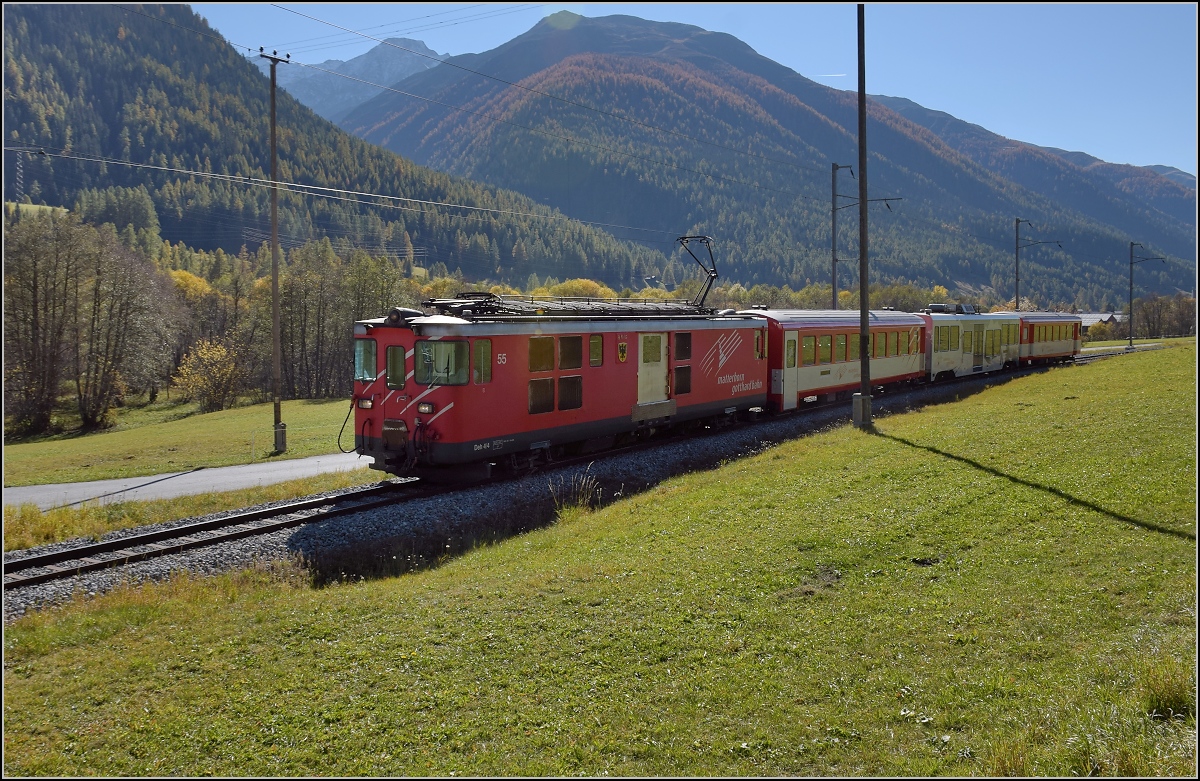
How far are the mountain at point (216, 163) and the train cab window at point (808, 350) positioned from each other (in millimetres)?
110683

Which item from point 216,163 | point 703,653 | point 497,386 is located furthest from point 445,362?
point 216,163

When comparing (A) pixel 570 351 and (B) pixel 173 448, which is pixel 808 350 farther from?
(B) pixel 173 448

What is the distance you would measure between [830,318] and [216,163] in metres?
173

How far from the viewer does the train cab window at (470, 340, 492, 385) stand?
16250mm

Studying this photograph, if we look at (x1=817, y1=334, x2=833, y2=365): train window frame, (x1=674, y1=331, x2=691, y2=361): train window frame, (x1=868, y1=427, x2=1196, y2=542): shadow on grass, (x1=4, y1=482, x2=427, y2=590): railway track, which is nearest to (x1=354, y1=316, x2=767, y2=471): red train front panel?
(x1=674, y1=331, x2=691, y2=361): train window frame

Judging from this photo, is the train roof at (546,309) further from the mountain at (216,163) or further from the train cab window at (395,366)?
the mountain at (216,163)

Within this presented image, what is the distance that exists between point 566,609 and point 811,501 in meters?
5.79

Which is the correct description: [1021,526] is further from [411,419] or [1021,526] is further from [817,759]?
[411,419]

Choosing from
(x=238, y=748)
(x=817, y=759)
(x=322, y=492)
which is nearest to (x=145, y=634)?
(x=238, y=748)

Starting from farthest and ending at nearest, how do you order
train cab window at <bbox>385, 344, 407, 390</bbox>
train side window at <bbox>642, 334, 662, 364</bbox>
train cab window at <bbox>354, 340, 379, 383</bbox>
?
train side window at <bbox>642, 334, 662, 364</bbox> < train cab window at <bbox>354, 340, 379, 383</bbox> < train cab window at <bbox>385, 344, 407, 390</bbox>

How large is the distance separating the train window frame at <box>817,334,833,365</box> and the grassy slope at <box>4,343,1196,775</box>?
1629 centimetres

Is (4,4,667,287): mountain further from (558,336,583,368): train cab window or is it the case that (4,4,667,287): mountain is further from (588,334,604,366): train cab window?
(558,336,583,368): train cab window

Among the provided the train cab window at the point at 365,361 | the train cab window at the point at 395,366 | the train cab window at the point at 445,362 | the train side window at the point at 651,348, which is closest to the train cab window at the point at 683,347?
the train side window at the point at 651,348

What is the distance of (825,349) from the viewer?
2975 centimetres
